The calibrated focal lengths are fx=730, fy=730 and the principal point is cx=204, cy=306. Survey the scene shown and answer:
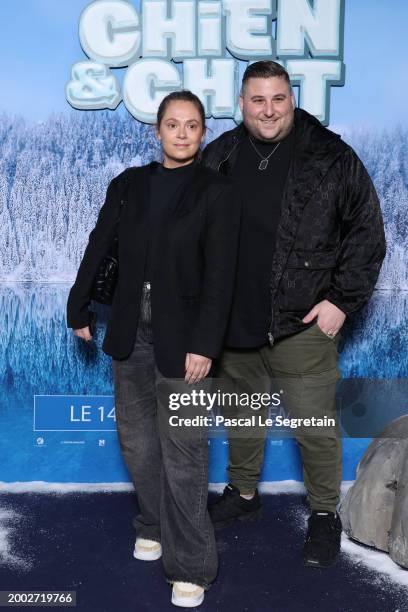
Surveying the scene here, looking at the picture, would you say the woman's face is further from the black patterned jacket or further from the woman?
the black patterned jacket

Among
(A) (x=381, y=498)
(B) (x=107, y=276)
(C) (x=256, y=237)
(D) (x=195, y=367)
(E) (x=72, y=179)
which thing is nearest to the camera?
(D) (x=195, y=367)

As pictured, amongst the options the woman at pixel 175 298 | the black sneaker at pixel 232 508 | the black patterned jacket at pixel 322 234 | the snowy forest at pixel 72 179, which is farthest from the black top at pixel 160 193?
the black sneaker at pixel 232 508

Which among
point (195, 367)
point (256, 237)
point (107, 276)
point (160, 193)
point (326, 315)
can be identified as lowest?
point (195, 367)

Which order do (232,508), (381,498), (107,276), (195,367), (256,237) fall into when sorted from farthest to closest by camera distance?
1. (232,508)
2. (381,498)
3. (256,237)
4. (107,276)
5. (195,367)

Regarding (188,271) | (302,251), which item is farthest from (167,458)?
(302,251)

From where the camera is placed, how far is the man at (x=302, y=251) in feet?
8.14

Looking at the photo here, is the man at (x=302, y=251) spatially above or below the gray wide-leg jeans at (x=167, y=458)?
above

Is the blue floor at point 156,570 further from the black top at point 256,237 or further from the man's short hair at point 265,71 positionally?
the man's short hair at point 265,71

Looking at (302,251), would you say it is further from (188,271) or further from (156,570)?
(156,570)

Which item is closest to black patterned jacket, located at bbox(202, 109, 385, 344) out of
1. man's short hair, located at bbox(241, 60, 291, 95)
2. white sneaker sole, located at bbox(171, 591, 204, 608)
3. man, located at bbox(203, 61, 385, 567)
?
man, located at bbox(203, 61, 385, 567)

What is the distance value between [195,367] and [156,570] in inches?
30.9

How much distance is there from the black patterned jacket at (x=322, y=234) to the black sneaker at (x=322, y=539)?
699 millimetres

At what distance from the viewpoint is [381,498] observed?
267 centimetres

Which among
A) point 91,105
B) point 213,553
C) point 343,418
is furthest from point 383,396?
point 91,105
